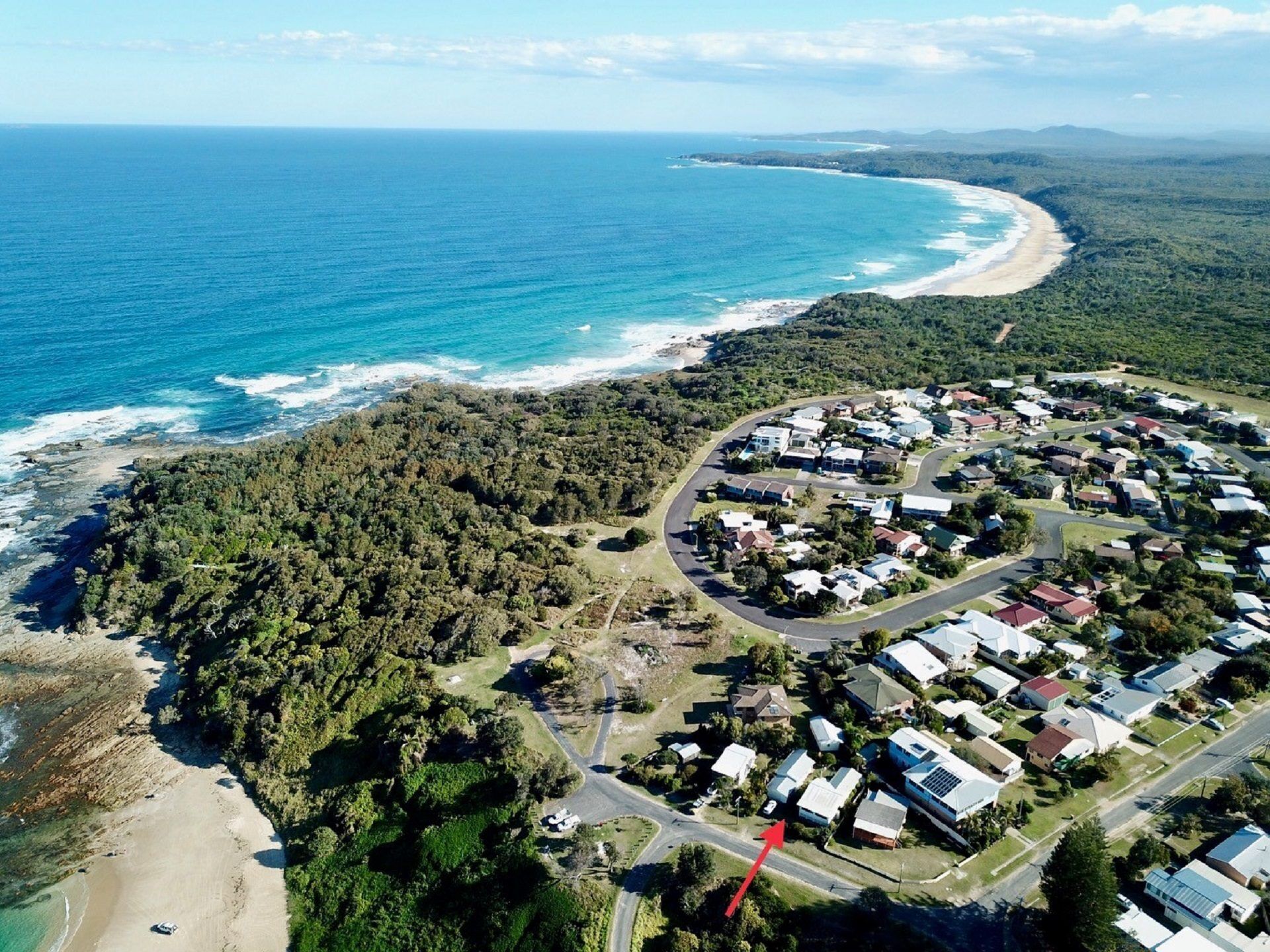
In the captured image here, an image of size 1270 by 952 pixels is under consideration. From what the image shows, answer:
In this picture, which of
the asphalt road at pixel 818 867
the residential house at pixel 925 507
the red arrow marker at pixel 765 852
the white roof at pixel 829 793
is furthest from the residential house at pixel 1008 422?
the red arrow marker at pixel 765 852

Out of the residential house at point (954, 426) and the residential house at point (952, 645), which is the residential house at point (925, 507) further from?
the residential house at point (954, 426)

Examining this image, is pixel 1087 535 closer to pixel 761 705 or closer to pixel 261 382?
pixel 761 705

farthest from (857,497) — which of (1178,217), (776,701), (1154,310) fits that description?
(1178,217)

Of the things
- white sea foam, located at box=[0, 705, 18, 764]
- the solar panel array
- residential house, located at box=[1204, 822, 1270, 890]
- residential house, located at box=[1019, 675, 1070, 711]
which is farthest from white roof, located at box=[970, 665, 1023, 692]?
white sea foam, located at box=[0, 705, 18, 764]

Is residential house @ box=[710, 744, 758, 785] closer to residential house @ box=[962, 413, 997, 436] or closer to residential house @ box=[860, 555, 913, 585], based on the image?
residential house @ box=[860, 555, 913, 585]

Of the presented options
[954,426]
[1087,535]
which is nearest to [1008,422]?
[954,426]

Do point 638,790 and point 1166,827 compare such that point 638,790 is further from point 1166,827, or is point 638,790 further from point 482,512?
point 482,512
